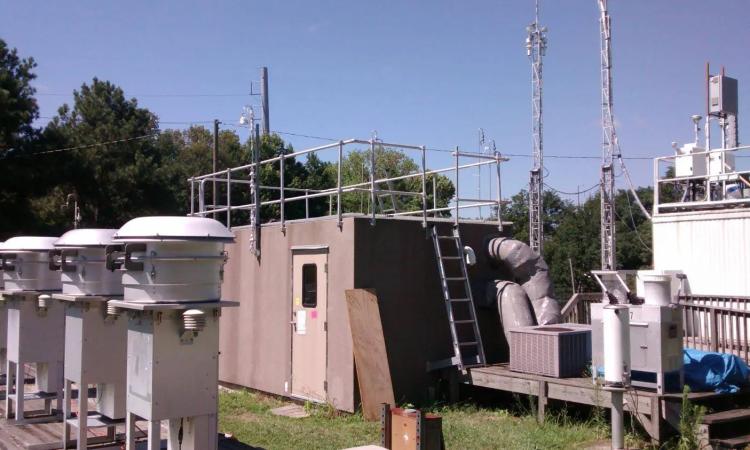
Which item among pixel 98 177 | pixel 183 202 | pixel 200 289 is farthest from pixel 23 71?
pixel 200 289

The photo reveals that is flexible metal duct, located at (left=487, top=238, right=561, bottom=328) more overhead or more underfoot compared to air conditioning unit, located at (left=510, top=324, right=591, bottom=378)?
A: more overhead

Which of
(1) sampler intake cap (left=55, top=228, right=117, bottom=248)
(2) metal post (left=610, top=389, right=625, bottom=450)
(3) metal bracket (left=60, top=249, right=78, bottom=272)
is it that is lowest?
(2) metal post (left=610, top=389, right=625, bottom=450)

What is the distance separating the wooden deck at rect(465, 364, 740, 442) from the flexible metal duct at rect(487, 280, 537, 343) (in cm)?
65

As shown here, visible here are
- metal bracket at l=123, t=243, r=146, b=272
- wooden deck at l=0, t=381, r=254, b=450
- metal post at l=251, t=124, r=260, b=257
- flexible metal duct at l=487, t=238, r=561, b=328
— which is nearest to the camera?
metal bracket at l=123, t=243, r=146, b=272

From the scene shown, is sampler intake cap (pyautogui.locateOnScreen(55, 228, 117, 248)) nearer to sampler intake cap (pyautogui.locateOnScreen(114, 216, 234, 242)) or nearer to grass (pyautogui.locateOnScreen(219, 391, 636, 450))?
sampler intake cap (pyautogui.locateOnScreen(114, 216, 234, 242))

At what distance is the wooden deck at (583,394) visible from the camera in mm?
7797

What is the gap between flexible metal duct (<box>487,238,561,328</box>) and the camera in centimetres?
1087

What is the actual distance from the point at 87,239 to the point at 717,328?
9187 millimetres

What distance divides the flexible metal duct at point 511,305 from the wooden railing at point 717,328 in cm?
226

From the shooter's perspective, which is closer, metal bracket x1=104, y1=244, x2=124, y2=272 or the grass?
metal bracket x1=104, y1=244, x2=124, y2=272

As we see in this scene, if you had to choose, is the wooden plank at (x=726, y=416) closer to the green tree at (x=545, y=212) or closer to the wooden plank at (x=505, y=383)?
the wooden plank at (x=505, y=383)

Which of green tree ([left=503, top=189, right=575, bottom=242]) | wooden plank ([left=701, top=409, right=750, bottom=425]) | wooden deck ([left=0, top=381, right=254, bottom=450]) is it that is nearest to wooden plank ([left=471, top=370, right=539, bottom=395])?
wooden plank ([left=701, top=409, right=750, bottom=425])

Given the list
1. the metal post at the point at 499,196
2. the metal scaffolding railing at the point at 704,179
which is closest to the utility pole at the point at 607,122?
the metal scaffolding railing at the point at 704,179

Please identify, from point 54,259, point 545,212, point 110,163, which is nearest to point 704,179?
point 54,259
